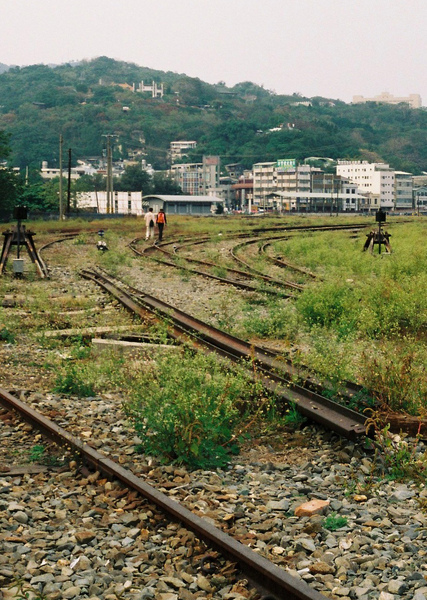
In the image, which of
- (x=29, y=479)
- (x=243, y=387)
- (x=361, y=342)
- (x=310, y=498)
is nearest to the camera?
(x=310, y=498)

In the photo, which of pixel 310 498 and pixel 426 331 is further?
pixel 426 331

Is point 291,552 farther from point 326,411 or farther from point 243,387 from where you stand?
point 243,387

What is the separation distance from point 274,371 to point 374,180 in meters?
174

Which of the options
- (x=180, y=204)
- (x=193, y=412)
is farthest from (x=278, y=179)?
(x=193, y=412)

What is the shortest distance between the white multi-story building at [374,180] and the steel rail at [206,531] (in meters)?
164

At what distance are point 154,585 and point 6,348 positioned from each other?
668 cm

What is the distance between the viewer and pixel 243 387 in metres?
7.21

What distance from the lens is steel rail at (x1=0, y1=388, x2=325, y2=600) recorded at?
12.8 ft

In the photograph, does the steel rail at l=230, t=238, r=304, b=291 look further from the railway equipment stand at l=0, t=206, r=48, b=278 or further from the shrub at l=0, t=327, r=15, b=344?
the shrub at l=0, t=327, r=15, b=344

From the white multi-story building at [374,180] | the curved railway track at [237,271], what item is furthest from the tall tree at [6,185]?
the white multi-story building at [374,180]

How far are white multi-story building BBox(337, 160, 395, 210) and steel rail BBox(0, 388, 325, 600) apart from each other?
164 meters

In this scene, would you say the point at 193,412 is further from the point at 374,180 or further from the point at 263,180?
the point at 374,180

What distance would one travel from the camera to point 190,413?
20.5 feet

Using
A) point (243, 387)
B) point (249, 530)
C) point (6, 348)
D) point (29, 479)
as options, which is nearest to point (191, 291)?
point (6, 348)
